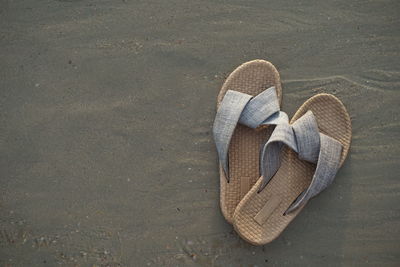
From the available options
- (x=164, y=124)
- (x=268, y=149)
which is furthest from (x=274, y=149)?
(x=164, y=124)

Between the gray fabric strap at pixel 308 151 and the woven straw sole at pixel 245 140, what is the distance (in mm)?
71

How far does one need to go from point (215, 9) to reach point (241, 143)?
58 cm

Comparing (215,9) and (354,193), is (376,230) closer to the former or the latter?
(354,193)

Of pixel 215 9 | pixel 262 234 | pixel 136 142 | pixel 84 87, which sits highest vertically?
pixel 215 9

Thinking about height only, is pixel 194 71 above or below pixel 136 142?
above

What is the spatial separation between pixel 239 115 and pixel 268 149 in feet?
0.58

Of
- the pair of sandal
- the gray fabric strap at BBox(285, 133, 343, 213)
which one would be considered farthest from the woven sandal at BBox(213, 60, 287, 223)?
the gray fabric strap at BBox(285, 133, 343, 213)

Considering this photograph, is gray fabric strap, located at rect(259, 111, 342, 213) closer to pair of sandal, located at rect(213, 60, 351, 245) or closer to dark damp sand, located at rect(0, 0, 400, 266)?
pair of sandal, located at rect(213, 60, 351, 245)

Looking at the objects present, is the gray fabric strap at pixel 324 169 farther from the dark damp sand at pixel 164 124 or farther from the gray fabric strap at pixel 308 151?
the dark damp sand at pixel 164 124

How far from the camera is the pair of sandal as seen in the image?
1.45 meters

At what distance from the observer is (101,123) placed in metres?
1.54

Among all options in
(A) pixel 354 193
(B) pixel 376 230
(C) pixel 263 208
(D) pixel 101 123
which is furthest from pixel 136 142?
(B) pixel 376 230

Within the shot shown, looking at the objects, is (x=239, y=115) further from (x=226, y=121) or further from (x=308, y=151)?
(x=308, y=151)

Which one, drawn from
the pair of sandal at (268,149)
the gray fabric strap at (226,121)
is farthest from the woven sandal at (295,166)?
the gray fabric strap at (226,121)
